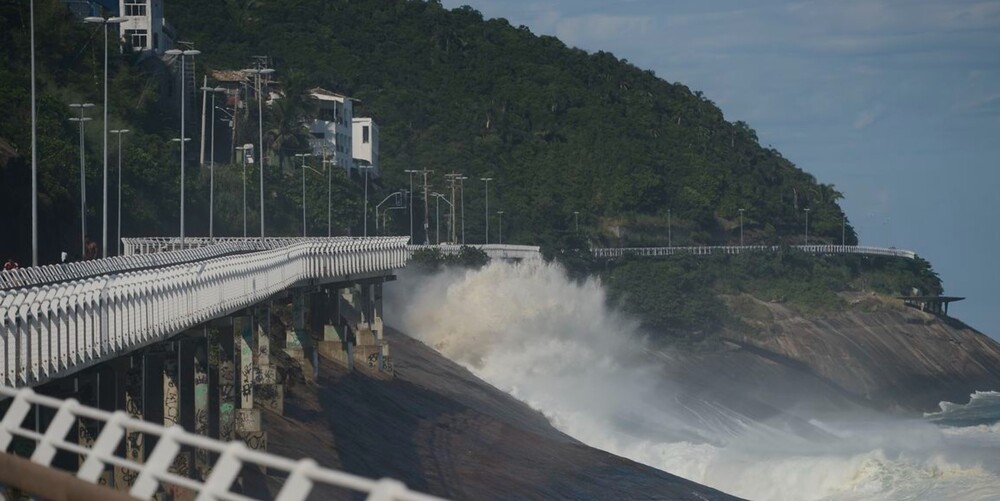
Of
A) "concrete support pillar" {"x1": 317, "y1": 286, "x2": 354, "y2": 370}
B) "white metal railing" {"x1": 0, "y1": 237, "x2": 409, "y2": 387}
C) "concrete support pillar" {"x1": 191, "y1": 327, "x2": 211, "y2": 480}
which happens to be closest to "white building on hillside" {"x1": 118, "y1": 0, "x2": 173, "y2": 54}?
"concrete support pillar" {"x1": 317, "y1": 286, "x2": 354, "y2": 370}

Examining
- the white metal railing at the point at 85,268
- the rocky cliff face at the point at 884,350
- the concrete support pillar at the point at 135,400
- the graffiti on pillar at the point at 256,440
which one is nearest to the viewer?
the concrete support pillar at the point at 135,400

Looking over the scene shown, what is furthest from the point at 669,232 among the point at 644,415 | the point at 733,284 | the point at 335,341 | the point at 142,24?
the point at 335,341

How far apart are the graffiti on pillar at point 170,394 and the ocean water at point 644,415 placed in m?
35.6

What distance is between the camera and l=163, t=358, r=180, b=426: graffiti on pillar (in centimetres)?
Answer: 3109

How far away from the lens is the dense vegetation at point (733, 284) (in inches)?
5428

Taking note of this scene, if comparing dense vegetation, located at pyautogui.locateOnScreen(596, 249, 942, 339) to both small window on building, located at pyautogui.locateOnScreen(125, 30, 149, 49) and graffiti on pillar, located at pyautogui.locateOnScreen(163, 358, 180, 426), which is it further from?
graffiti on pillar, located at pyautogui.locateOnScreen(163, 358, 180, 426)

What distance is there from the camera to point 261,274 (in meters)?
40.3

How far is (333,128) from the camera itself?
5768 inches

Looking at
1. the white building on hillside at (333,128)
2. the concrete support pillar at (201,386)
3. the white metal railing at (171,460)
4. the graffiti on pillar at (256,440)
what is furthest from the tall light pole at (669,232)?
the white metal railing at (171,460)

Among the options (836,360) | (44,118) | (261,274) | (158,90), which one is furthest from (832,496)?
(836,360)

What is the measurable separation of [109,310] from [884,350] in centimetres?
13562

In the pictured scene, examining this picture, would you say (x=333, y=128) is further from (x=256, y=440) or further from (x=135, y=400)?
(x=135, y=400)

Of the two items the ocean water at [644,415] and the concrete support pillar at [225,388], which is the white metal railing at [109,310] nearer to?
the concrete support pillar at [225,388]

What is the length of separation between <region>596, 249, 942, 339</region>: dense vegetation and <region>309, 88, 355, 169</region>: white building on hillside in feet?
81.6
